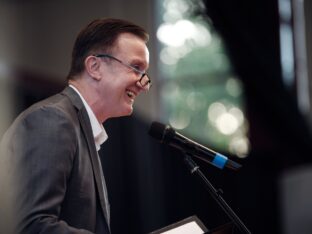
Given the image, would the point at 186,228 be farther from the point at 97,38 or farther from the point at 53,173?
the point at 97,38

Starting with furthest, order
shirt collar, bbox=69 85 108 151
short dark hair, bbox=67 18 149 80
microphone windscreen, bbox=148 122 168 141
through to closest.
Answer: short dark hair, bbox=67 18 149 80 → shirt collar, bbox=69 85 108 151 → microphone windscreen, bbox=148 122 168 141

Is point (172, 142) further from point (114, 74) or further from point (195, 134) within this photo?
point (195, 134)

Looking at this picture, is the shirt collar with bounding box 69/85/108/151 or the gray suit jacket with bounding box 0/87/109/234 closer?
the gray suit jacket with bounding box 0/87/109/234

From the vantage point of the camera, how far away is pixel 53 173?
1583 millimetres

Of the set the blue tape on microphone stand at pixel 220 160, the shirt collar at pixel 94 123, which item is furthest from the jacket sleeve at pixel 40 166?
the blue tape on microphone stand at pixel 220 160

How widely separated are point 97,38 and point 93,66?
0.11m

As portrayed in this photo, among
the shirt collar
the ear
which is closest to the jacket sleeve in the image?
the shirt collar

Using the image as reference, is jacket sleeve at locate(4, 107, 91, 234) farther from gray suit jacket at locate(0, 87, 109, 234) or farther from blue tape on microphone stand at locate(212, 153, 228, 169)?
blue tape on microphone stand at locate(212, 153, 228, 169)

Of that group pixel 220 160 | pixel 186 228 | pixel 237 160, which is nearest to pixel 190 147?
pixel 220 160

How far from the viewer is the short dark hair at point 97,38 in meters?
2.04

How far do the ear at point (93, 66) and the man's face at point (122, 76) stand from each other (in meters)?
0.02

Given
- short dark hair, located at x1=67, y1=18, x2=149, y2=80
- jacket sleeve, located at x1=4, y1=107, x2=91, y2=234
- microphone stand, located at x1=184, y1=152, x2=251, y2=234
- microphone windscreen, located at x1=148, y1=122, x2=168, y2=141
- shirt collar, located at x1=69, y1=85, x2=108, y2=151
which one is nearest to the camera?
jacket sleeve, located at x1=4, y1=107, x2=91, y2=234

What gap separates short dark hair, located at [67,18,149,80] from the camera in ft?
6.68

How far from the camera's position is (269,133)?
15.9ft
